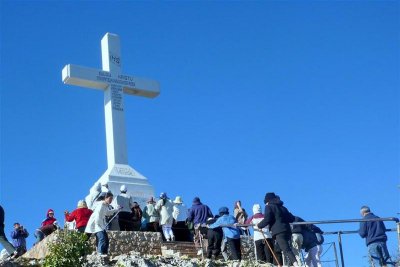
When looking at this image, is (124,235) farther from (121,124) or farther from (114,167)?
(121,124)

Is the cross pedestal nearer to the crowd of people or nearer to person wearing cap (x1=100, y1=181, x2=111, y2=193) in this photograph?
person wearing cap (x1=100, y1=181, x2=111, y2=193)

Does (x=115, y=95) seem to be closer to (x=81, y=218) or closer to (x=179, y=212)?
(x=179, y=212)

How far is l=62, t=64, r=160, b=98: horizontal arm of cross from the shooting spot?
21.2 meters

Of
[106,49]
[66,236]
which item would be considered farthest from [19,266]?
[106,49]

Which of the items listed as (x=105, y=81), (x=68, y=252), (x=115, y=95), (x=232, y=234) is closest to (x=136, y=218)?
(x=232, y=234)

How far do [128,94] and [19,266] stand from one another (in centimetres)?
1217

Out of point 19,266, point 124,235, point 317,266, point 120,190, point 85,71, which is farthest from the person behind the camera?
point 85,71

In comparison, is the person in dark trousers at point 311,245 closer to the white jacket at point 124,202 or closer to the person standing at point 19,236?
the white jacket at point 124,202

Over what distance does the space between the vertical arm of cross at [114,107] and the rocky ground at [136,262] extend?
8.78 meters

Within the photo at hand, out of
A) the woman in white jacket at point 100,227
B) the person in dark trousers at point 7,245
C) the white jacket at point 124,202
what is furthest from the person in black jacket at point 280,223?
the white jacket at point 124,202

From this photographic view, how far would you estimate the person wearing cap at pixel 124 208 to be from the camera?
17.2 meters

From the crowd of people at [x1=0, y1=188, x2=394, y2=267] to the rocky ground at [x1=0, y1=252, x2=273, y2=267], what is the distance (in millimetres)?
498

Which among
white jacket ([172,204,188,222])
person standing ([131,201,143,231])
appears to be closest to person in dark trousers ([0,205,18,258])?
person standing ([131,201,143,231])

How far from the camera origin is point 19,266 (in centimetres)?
1088
